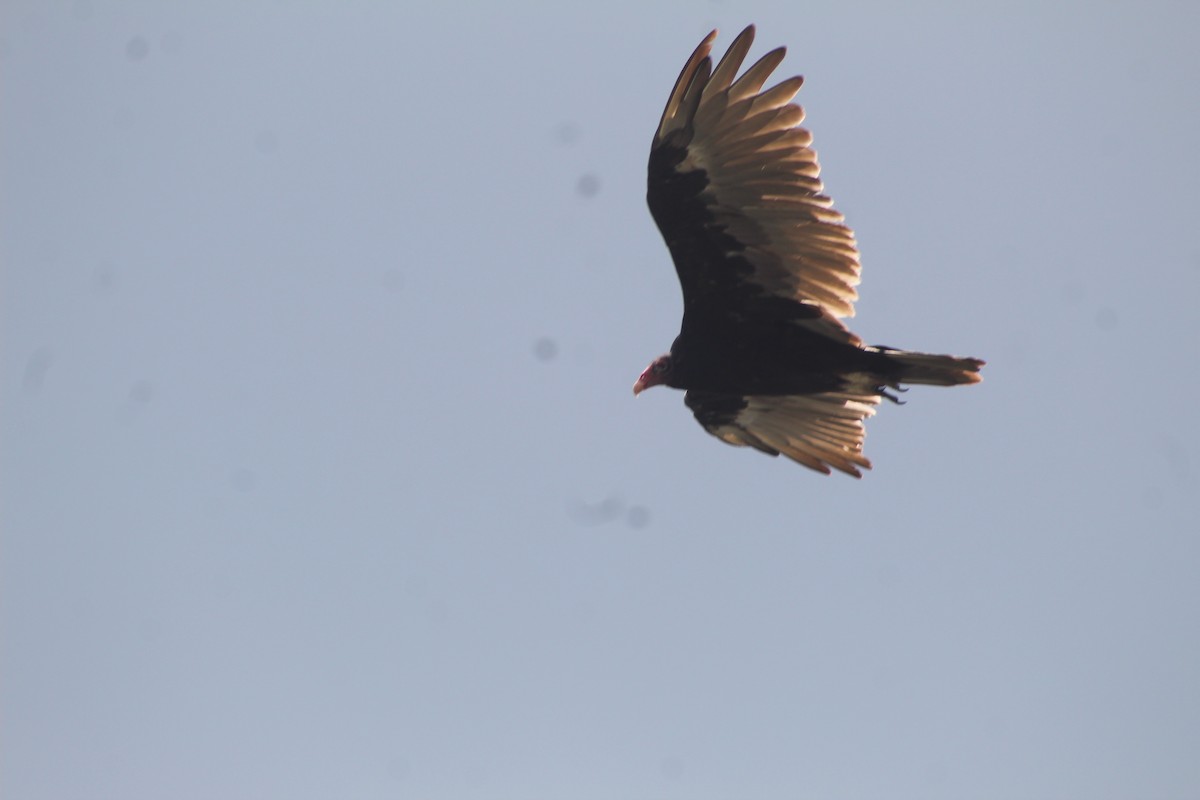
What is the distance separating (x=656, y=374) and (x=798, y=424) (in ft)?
4.05

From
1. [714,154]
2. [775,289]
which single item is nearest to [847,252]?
[775,289]

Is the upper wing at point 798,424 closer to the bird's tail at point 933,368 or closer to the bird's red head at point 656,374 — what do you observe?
the bird's red head at point 656,374

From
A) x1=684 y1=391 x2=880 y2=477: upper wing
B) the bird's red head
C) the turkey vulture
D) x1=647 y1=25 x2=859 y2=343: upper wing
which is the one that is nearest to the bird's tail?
the turkey vulture

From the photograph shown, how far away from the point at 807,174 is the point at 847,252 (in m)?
0.64

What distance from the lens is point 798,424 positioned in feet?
35.2

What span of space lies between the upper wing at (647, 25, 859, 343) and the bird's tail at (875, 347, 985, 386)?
0.39m

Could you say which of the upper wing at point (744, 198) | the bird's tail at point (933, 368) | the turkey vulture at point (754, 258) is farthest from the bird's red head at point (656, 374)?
the bird's tail at point (933, 368)

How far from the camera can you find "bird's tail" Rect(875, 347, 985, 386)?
9.31 meters

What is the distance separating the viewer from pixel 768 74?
362 inches

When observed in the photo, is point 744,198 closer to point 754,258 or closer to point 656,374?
point 754,258

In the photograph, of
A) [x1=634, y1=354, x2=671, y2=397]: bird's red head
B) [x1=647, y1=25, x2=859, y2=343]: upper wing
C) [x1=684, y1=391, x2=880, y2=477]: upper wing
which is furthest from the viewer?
[x1=684, y1=391, x2=880, y2=477]: upper wing

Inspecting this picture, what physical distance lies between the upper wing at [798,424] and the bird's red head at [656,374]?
359mm

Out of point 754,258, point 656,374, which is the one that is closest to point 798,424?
point 656,374

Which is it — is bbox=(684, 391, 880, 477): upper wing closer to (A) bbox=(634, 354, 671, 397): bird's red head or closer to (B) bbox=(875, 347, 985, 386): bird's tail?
(A) bbox=(634, 354, 671, 397): bird's red head
